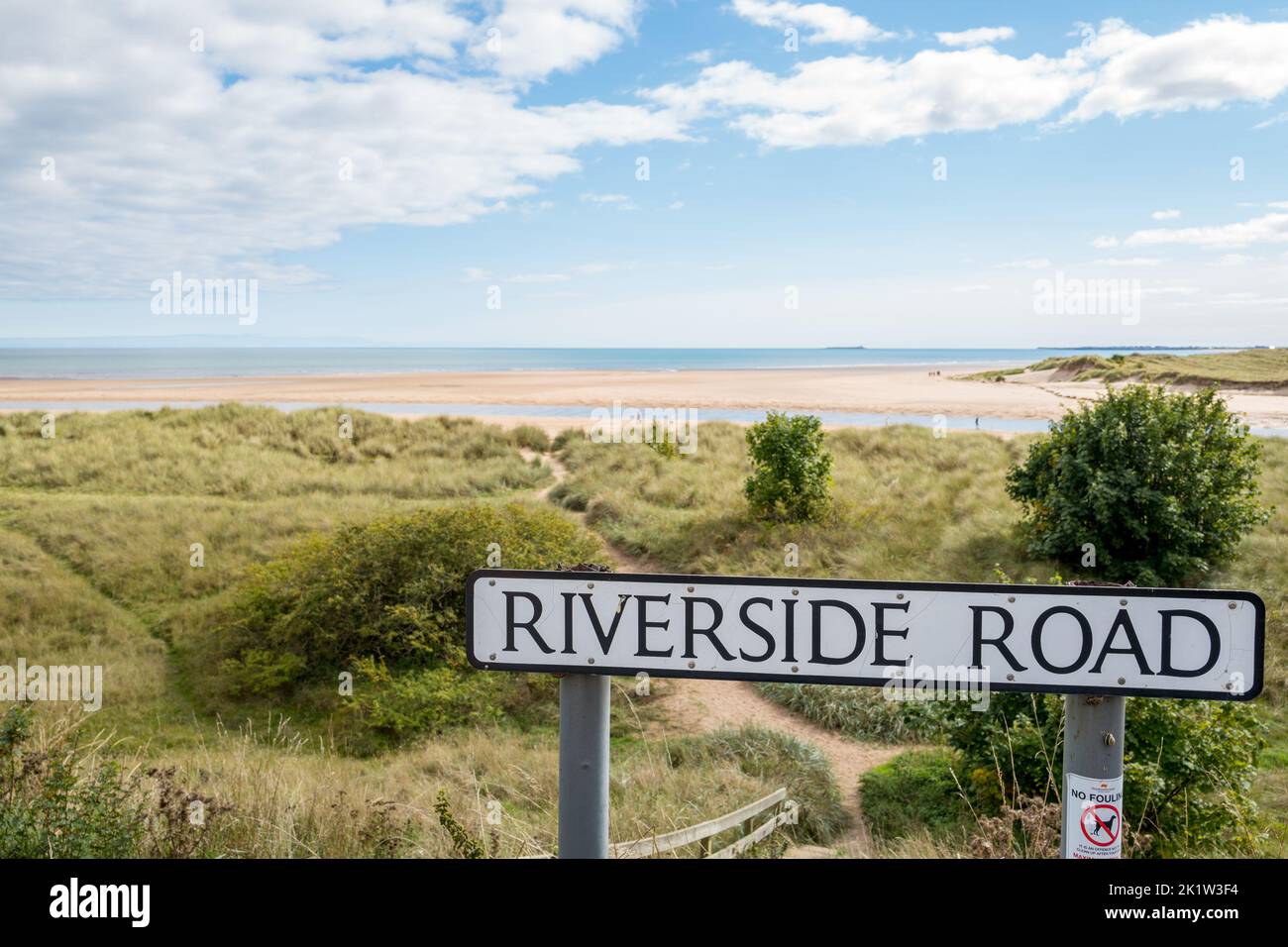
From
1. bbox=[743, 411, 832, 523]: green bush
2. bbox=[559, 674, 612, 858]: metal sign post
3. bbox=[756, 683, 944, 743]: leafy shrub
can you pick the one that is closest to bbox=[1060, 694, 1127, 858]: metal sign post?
bbox=[559, 674, 612, 858]: metal sign post

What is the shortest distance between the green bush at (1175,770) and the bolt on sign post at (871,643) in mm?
3008

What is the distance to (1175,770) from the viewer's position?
15.7ft

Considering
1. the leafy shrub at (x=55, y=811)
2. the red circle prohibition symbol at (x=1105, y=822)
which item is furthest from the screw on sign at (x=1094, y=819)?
the leafy shrub at (x=55, y=811)

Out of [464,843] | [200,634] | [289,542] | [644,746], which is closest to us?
[464,843]

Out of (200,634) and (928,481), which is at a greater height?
(928,481)

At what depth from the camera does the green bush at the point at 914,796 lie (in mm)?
5660

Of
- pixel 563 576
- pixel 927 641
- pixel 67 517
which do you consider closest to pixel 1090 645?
pixel 927 641

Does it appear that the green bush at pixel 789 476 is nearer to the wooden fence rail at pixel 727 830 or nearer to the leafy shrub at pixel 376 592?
the leafy shrub at pixel 376 592

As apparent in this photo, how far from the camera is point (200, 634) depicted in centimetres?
981

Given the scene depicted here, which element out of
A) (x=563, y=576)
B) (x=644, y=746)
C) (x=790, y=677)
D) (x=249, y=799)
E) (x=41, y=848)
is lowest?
(x=644, y=746)

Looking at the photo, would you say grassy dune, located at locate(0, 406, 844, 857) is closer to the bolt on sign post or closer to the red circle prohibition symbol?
the bolt on sign post

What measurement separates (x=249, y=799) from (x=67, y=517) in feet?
42.7

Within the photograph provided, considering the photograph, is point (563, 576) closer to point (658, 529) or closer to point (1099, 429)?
point (1099, 429)

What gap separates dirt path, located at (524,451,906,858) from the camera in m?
6.55
